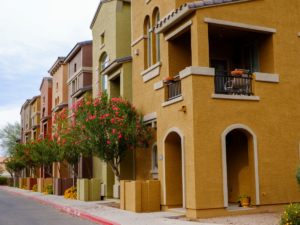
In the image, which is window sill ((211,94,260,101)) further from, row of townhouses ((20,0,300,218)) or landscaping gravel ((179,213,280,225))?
landscaping gravel ((179,213,280,225))

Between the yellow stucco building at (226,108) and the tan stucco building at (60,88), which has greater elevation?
the tan stucco building at (60,88)

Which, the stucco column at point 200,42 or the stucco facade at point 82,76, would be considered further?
the stucco facade at point 82,76

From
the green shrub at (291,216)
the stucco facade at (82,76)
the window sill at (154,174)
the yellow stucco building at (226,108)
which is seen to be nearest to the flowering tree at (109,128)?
the window sill at (154,174)

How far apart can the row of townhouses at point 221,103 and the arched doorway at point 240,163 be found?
4cm

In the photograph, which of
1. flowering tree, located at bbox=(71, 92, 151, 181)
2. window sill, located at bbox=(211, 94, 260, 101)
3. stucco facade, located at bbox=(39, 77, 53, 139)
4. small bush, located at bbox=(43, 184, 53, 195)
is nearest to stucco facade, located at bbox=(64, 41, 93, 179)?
small bush, located at bbox=(43, 184, 53, 195)

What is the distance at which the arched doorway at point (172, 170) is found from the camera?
14633 mm

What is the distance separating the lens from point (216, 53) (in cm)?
1705

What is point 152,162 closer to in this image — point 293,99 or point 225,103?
point 225,103

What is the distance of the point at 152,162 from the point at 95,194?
16.9ft

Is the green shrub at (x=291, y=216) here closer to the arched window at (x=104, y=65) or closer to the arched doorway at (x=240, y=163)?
the arched doorway at (x=240, y=163)

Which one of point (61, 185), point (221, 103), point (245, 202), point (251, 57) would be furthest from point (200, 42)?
point (61, 185)

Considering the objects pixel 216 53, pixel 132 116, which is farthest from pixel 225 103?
pixel 132 116

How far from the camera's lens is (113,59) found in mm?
21359

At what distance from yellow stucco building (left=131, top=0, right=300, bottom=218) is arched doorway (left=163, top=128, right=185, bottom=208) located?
4 cm
